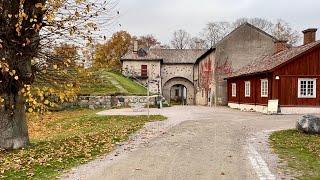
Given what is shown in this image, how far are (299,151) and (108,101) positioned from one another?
81.4ft

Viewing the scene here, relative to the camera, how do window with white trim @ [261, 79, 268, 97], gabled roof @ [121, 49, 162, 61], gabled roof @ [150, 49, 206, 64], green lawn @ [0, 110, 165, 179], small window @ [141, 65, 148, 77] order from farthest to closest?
1. gabled roof @ [150, 49, 206, 64]
2. small window @ [141, 65, 148, 77]
3. gabled roof @ [121, 49, 162, 61]
4. window with white trim @ [261, 79, 268, 97]
5. green lawn @ [0, 110, 165, 179]

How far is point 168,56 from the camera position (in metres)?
61.8

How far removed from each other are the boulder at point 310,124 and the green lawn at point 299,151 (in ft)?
0.84

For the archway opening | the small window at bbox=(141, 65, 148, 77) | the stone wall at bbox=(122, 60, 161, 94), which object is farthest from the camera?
the archway opening

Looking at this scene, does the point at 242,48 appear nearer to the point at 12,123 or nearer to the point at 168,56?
the point at 168,56

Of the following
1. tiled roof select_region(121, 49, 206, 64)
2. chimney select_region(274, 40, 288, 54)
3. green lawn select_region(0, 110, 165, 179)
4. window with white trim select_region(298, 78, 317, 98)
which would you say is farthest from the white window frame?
tiled roof select_region(121, 49, 206, 64)

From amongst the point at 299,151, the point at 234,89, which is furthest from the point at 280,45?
the point at 299,151

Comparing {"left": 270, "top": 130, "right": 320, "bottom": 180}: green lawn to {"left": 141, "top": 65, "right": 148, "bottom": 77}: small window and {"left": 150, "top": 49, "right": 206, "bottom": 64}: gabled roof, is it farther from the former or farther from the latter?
{"left": 150, "top": 49, "right": 206, "bottom": 64}: gabled roof

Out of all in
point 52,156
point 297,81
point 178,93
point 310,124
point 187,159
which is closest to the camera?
point 187,159

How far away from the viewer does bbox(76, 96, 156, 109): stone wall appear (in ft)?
116

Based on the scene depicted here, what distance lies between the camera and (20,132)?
509 inches

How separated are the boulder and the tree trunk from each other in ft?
34.0

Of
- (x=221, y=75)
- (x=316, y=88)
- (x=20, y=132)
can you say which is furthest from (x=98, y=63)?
(x=221, y=75)

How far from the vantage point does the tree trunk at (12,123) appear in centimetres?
1249
